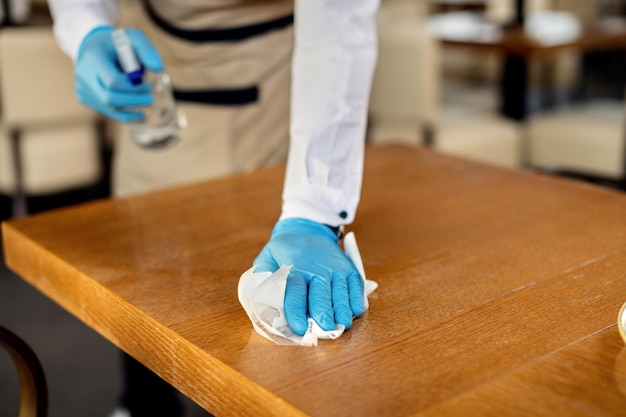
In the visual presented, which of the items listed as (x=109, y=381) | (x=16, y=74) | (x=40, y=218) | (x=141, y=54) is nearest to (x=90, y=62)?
(x=141, y=54)

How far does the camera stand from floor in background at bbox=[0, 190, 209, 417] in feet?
6.58

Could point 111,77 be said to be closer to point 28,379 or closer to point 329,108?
point 329,108

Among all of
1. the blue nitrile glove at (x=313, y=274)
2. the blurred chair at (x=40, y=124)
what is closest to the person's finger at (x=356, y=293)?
the blue nitrile glove at (x=313, y=274)

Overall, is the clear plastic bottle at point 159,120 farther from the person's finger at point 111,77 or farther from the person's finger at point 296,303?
the person's finger at point 296,303

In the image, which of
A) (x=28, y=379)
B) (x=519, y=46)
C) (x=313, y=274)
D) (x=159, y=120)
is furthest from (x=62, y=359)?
(x=519, y=46)

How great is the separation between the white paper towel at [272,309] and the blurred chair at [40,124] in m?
2.30

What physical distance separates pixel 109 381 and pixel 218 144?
2.93 ft

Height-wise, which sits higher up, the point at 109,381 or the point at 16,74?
the point at 16,74

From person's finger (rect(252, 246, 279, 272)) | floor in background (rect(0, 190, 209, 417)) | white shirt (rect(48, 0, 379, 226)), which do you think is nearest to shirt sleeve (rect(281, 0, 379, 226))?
white shirt (rect(48, 0, 379, 226))

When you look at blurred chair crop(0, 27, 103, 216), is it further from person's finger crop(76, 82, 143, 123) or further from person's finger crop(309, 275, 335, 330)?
person's finger crop(309, 275, 335, 330)

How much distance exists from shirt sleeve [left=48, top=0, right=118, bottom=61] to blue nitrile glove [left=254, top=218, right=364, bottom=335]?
0.51 meters

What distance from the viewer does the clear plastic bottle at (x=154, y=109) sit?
3.76 feet

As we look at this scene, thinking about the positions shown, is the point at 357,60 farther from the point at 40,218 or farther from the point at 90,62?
the point at 40,218

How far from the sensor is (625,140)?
10.6ft
